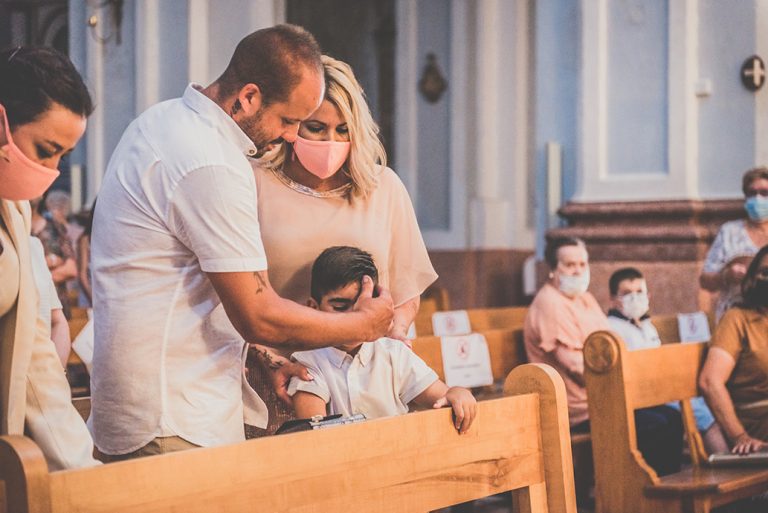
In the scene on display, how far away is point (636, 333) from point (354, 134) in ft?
11.2

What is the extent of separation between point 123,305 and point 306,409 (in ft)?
2.96

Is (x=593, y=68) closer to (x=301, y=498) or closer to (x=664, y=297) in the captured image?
(x=664, y=297)

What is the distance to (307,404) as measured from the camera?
3135 mm

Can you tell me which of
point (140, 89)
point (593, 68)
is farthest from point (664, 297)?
point (140, 89)

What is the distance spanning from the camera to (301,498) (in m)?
2.28

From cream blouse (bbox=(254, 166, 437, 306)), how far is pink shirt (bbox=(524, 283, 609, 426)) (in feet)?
7.95

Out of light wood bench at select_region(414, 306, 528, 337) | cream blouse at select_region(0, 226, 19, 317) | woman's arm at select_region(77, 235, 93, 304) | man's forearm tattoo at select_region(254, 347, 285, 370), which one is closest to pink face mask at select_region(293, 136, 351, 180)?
man's forearm tattoo at select_region(254, 347, 285, 370)

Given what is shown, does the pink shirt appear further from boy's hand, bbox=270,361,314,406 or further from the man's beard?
the man's beard

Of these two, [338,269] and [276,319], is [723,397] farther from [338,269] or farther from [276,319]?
[276,319]

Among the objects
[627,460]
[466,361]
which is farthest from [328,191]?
[466,361]

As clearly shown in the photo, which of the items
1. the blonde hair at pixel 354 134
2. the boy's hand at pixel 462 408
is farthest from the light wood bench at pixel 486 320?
the boy's hand at pixel 462 408

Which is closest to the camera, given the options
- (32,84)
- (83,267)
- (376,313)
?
(32,84)

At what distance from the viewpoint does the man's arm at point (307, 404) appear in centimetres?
312

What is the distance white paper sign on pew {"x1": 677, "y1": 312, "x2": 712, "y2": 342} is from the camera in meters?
6.59
